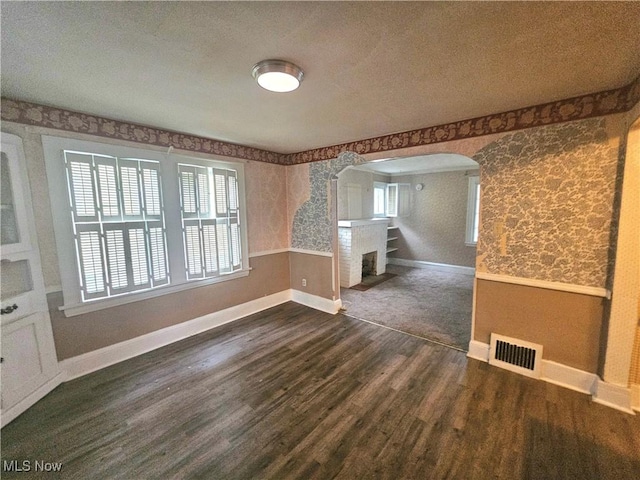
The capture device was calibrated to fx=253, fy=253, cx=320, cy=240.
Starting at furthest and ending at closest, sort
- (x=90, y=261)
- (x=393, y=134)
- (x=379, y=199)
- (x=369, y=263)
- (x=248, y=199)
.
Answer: (x=379, y=199)
(x=369, y=263)
(x=248, y=199)
(x=393, y=134)
(x=90, y=261)

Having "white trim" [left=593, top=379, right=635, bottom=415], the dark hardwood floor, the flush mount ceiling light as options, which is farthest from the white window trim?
"white trim" [left=593, top=379, right=635, bottom=415]

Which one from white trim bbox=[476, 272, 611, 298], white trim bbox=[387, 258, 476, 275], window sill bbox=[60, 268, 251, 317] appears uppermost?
white trim bbox=[476, 272, 611, 298]

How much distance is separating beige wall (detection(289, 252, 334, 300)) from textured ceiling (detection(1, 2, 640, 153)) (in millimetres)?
2188

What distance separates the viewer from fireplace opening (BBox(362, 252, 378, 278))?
5805mm

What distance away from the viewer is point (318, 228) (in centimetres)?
380

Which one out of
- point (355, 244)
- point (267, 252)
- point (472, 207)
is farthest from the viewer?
point (472, 207)

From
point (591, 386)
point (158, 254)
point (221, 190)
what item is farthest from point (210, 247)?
point (591, 386)

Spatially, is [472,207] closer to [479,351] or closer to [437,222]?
[437,222]

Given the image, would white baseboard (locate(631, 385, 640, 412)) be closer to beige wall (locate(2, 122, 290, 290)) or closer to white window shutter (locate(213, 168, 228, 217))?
beige wall (locate(2, 122, 290, 290))

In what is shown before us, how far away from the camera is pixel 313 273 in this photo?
13.0 feet

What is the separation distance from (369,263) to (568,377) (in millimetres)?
3936

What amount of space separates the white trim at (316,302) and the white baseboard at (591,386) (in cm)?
232

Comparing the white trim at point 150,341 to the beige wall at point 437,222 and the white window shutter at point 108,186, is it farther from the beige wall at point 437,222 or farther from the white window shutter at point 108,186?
the beige wall at point 437,222

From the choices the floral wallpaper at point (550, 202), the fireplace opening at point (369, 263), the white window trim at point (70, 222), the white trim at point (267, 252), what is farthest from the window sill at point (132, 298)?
the fireplace opening at point (369, 263)
